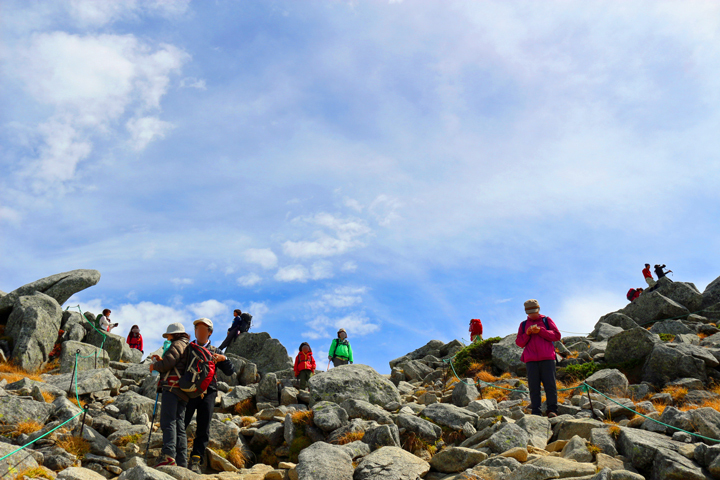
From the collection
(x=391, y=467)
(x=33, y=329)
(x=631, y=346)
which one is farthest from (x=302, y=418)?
(x=33, y=329)

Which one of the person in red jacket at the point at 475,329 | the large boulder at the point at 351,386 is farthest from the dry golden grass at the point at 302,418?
the person in red jacket at the point at 475,329

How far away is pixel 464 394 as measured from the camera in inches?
531

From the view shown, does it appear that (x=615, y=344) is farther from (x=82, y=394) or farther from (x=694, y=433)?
(x=82, y=394)

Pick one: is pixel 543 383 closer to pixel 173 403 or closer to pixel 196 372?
pixel 196 372

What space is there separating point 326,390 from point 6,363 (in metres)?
18.6

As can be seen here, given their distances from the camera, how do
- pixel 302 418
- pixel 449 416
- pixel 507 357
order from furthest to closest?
1. pixel 507 357
2. pixel 302 418
3. pixel 449 416

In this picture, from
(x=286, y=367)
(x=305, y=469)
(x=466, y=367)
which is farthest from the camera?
(x=286, y=367)

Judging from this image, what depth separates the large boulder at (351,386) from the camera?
40.9 ft

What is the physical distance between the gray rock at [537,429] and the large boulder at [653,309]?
65.0ft

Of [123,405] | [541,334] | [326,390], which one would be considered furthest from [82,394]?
[541,334]

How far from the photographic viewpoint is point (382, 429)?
29.6 feet

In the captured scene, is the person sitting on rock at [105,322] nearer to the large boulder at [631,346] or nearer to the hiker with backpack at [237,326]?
the hiker with backpack at [237,326]

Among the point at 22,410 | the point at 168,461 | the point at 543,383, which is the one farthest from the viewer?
the point at 543,383

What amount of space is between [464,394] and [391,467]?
6.41 metres
